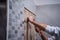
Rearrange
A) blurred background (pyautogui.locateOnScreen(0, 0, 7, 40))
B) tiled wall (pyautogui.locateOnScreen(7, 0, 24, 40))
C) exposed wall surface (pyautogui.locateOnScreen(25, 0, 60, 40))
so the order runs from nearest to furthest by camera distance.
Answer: blurred background (pyautogui.locateOnScreen(0, 0, 7, 40))
tiled wall (pyautogui.locateOnScreen(7, 0, 24, 40))
exposed wall surface (pyautogui.locateOnScreen(25, 0, 60, 40))

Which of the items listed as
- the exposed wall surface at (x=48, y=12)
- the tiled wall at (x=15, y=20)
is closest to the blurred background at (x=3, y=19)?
the tiled wall at (x=15, y=20)

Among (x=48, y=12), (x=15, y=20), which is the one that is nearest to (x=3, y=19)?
(x=15, y=20)

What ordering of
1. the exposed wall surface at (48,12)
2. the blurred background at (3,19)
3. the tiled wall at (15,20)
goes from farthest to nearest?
the exposed wall surface at (48,12), the tiled wall at (15,20), the blurred background at (3,19)

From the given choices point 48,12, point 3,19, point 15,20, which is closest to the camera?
point 3,19

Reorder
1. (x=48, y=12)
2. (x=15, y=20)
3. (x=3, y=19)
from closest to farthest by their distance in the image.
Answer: (x=3, y=19) → (x=15, y=20) → (x=48, y=12)

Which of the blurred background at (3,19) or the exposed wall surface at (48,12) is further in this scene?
the exposed wall surface at (48,12)

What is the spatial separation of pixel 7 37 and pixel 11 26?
122 millimetres

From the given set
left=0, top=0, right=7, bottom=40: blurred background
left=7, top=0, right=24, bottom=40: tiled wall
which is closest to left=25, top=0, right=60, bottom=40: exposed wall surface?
left=7, top=0, right=24, bottom=40: tiled wall

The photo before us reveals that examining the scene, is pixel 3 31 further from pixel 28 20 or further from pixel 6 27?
pixel 28 20

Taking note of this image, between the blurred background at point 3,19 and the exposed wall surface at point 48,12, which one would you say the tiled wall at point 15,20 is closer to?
the blurred background at point 3,19

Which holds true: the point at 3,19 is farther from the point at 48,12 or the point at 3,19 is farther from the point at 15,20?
the point at 48,12

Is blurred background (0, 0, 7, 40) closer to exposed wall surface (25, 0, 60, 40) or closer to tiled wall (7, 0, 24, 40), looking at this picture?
tiled wall (7, 0, 24, 40)

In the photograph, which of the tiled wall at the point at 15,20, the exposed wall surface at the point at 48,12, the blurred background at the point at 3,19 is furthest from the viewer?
the exposed wall surface at the point at 48,12

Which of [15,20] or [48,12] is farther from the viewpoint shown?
[48,12]
